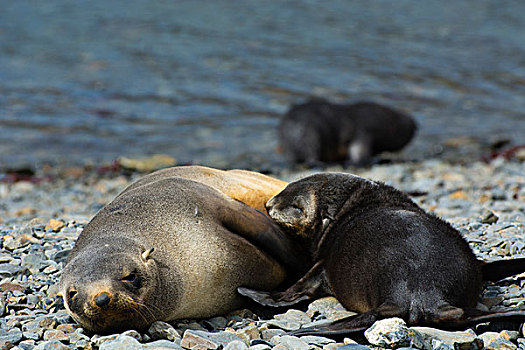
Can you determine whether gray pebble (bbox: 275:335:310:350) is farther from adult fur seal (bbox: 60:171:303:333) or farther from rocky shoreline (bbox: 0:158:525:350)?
adult fur seal (bbox: 60:171:303:333)

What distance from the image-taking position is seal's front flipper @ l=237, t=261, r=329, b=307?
3.66 meters

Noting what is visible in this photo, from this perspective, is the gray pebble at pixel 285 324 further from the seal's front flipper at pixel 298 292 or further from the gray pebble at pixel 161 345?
the gray pebble at pixel 161 345

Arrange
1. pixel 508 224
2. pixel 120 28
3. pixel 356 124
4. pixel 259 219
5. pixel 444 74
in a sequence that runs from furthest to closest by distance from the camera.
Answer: pixel 120 28 < pixel 444 74 < pixel 356 124 < pixel 508 224 < pixel 259 219

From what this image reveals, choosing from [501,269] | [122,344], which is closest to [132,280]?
[122,344]

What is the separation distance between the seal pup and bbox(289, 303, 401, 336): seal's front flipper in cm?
135

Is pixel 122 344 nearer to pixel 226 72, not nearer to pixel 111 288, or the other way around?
pixel 111 288

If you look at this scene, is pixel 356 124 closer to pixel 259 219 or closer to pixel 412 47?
pixel 259 219

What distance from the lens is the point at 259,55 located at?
54.7 feet

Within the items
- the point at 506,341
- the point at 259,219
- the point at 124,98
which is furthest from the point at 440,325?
the point at 124,98

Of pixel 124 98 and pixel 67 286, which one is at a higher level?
pixel 67 286

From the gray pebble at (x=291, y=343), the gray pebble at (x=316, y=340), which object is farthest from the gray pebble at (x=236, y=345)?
the gray pebble at (x=316, y=340)

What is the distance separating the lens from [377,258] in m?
3.39

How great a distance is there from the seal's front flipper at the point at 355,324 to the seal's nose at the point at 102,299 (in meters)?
0.85

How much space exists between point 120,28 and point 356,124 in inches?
389
